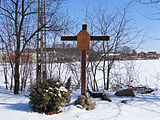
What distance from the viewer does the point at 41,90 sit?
12.9 ft

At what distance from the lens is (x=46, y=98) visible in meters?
3.79

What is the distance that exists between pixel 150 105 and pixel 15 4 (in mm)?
6426

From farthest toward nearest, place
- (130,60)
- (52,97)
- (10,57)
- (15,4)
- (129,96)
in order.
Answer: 1. (130,60)
2. (10,57)
3. (15,4)
4. (129,96)
5. (52,97)

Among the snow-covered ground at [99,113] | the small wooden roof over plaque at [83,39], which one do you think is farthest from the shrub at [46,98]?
the small wooden roof over plaque at [83,39]

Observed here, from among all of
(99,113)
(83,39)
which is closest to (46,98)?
(99,113)

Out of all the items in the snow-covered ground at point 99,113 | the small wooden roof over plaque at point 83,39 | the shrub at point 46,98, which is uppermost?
the small wooden roof over plaque at point 83,39

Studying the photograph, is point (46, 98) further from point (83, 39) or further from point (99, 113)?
point (83, 39)

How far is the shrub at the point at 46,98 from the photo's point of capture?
3837 millimetres

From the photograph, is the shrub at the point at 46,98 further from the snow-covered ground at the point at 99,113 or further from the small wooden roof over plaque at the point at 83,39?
the small wooden roof over plaque at the point at 83,39

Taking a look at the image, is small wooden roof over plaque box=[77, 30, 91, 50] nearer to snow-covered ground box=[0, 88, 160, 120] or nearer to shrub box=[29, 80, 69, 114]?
shrub box=[29, 80, 69, 114]

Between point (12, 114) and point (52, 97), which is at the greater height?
point (52, 97)

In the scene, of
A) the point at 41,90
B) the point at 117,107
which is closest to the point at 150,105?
the point at 117,107

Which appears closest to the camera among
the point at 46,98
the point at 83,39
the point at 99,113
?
the point at 46,98

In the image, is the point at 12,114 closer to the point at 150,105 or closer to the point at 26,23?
the point at 150,105
